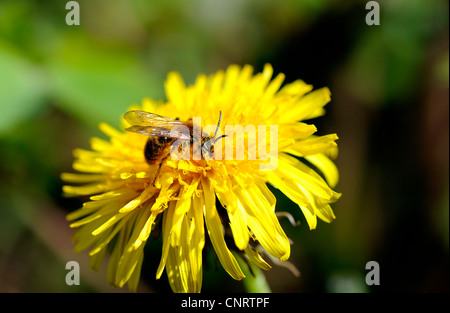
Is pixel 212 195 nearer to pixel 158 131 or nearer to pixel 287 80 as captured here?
pixel 158 131

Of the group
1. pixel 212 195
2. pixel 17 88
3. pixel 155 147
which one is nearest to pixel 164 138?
pixel 155 147

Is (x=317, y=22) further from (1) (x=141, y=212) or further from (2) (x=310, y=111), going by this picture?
(1) (x=141, y=212)

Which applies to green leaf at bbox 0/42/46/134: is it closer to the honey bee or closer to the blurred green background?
the blurred green background

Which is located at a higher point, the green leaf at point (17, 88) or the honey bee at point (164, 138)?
the green leaf at point (17, 88)

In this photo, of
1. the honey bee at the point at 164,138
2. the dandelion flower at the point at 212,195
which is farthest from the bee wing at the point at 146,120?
the dandelion flower at the point at 212,195

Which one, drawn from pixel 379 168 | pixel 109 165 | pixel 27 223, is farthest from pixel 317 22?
pixel 27 223

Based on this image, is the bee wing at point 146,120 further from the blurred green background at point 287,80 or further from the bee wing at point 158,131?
the blurred green background at point 287,80
